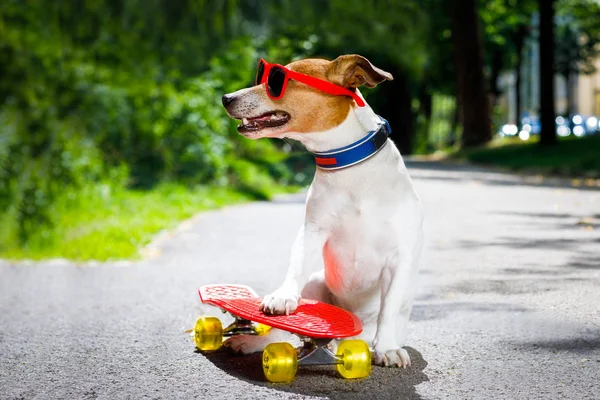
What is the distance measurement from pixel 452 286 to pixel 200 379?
310 centimetres

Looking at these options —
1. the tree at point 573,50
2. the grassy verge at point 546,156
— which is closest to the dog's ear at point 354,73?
the grassy verge at point 546,156

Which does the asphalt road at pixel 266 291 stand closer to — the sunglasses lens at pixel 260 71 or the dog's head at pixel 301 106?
the dog's head at pixel 301 106

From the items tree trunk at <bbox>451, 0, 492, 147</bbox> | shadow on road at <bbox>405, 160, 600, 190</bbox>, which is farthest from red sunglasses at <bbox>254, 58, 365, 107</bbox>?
tree trunk at <bbox>451, 0, 492, 147</bbox>

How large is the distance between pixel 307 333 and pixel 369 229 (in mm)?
613

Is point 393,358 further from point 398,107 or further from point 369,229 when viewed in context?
point 398,107

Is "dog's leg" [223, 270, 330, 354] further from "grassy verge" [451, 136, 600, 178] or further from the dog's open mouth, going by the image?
"grassy verge" [451, 136, 600, 178]

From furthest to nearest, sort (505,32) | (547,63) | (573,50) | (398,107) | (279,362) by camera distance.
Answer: (573,50)
(505,32)
(398,107)
(547,63)
(279,362)

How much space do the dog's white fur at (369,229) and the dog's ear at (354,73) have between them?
134 millimetres

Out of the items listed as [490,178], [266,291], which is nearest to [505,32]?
[490,178]

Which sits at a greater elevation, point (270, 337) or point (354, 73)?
point (354, 73)

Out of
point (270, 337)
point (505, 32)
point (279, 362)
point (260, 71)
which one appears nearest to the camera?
point (279, 362)

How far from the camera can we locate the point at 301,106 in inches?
157

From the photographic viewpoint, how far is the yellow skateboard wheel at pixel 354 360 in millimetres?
3865

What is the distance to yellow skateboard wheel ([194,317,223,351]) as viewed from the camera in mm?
4453
